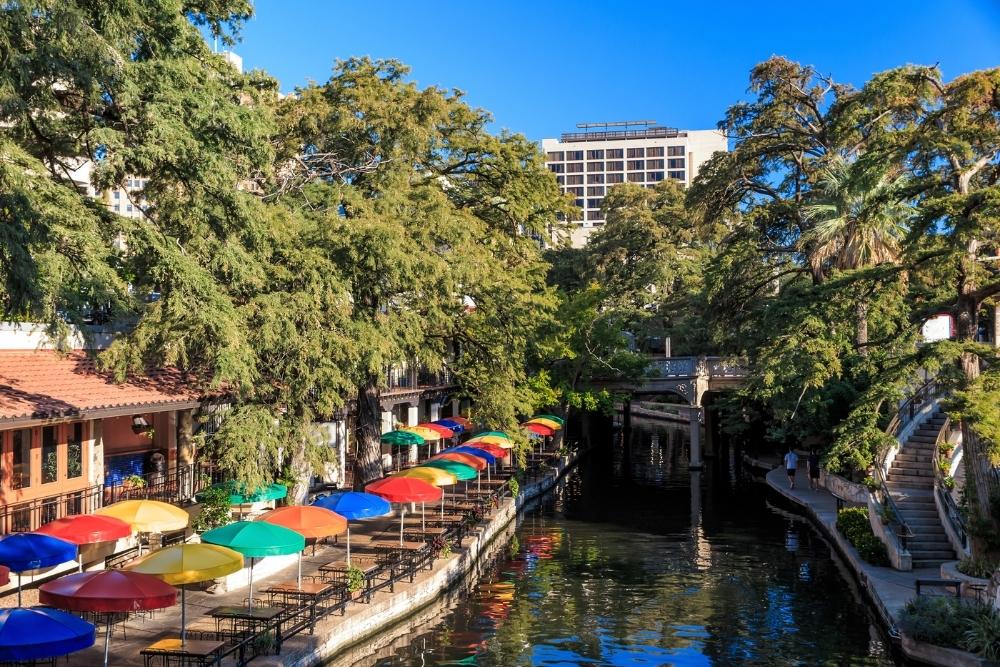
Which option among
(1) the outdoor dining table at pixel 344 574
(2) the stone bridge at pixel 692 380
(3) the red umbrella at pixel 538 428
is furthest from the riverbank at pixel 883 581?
(3) the red umbrella at pixel 538 428

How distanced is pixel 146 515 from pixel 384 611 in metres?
5.62

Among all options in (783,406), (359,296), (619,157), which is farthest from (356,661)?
(619,157)

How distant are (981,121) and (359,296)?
634 inches

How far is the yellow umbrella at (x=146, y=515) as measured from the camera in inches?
739

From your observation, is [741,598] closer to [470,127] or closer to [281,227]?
[281,227]

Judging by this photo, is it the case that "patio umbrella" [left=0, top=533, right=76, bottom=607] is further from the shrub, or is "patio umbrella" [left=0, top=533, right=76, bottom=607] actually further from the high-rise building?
the high-rise building

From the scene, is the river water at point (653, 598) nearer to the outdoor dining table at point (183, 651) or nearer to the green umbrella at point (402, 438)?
the outdoor dining table at point (183, 651)

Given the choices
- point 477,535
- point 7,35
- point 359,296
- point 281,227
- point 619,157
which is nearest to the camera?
point 7,35

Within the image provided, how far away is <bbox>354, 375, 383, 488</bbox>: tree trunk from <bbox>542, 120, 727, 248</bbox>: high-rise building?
155 metres

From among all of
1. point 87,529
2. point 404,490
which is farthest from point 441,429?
point 87,529

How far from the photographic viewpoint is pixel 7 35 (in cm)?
1390

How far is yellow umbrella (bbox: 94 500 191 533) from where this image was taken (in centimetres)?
1878

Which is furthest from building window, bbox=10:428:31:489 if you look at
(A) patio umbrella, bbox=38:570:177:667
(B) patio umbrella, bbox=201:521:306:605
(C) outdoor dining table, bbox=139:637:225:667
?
(A) patio umbrella, bbox=38:570:177:667

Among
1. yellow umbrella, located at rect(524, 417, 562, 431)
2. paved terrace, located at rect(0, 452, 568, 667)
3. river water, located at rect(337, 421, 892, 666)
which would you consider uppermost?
yellow umbrella, located at rect(524, 417, 562, 431)
